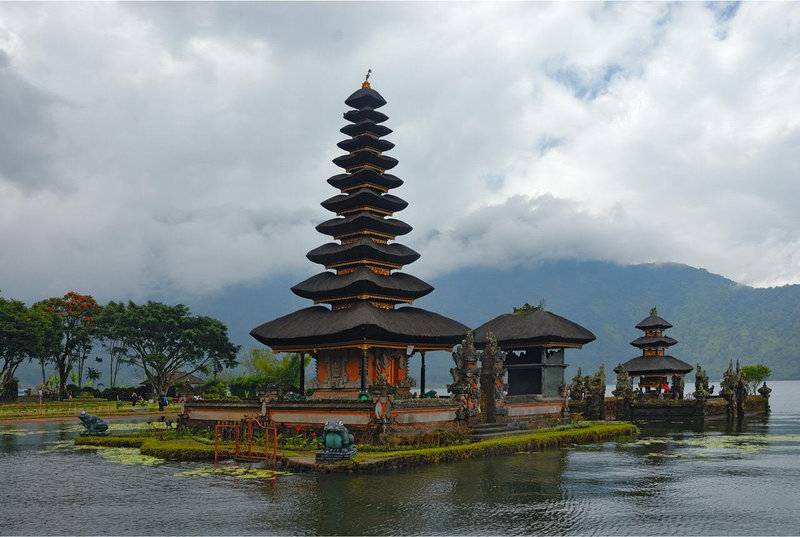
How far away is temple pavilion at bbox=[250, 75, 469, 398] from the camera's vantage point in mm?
39000

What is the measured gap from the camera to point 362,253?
4259 cm

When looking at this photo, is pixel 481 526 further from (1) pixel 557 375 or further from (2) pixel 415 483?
(1) pixel 557 375

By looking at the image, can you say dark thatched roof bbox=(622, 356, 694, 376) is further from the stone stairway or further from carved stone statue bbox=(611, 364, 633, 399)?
the stone stairway

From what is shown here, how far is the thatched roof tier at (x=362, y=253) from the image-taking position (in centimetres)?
4262

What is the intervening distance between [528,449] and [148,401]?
61517 mm

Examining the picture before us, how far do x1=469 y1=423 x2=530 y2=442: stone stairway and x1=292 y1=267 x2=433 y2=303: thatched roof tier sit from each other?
10.1 meters

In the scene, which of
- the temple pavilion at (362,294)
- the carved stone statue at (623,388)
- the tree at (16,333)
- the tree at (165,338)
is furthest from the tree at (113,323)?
the carved stone statue at (623,388)

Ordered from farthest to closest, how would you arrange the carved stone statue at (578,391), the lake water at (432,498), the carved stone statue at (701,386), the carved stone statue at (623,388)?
the carved stone statue at (623,388) → the carved stone statue at (701,386) → the carved stone statue at (578,391) → the lake water at (432,498)

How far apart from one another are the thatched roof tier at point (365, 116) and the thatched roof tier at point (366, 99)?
0.46 meters

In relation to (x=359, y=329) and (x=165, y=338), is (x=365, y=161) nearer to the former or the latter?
(x=359, y=329)

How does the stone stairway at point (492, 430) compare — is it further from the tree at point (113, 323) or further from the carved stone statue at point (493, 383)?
the tree at point (113, 323)

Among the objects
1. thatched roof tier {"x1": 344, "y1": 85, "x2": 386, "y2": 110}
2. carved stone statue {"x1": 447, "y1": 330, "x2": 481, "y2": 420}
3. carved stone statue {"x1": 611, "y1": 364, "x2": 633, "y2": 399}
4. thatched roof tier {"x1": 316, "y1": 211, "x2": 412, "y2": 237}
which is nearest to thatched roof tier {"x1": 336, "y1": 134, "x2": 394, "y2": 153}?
thatched roof tier {"x1": 344, "y1": 85, "x2": 386, "y2": 110}

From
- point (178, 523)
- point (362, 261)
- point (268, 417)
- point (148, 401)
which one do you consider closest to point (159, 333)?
point (148, 401)

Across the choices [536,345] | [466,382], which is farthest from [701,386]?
[466,382]
